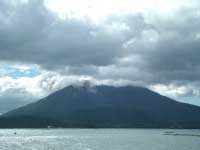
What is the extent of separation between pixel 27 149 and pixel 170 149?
4591 centimetres

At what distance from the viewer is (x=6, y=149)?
134 meters

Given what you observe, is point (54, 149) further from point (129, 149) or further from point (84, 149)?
point (129, 149)

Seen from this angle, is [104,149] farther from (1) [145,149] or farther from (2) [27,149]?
(2) [27,149]

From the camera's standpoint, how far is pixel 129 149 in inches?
5453

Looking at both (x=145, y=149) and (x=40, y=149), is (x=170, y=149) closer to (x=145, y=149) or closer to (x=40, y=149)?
(x=145, y=149)

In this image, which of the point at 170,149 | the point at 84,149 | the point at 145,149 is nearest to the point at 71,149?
the point at 84,149

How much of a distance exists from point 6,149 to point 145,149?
4360 centimetres

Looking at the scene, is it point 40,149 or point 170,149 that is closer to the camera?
point 40,149

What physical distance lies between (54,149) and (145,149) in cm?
2919

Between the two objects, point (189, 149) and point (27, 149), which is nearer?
point (27, 149)

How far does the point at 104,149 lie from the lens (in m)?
138

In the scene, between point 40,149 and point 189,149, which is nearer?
point 40,149

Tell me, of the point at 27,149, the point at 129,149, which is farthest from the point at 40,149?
the point at 129,149

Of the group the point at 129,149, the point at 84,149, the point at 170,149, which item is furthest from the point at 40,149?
the point at 170,149
